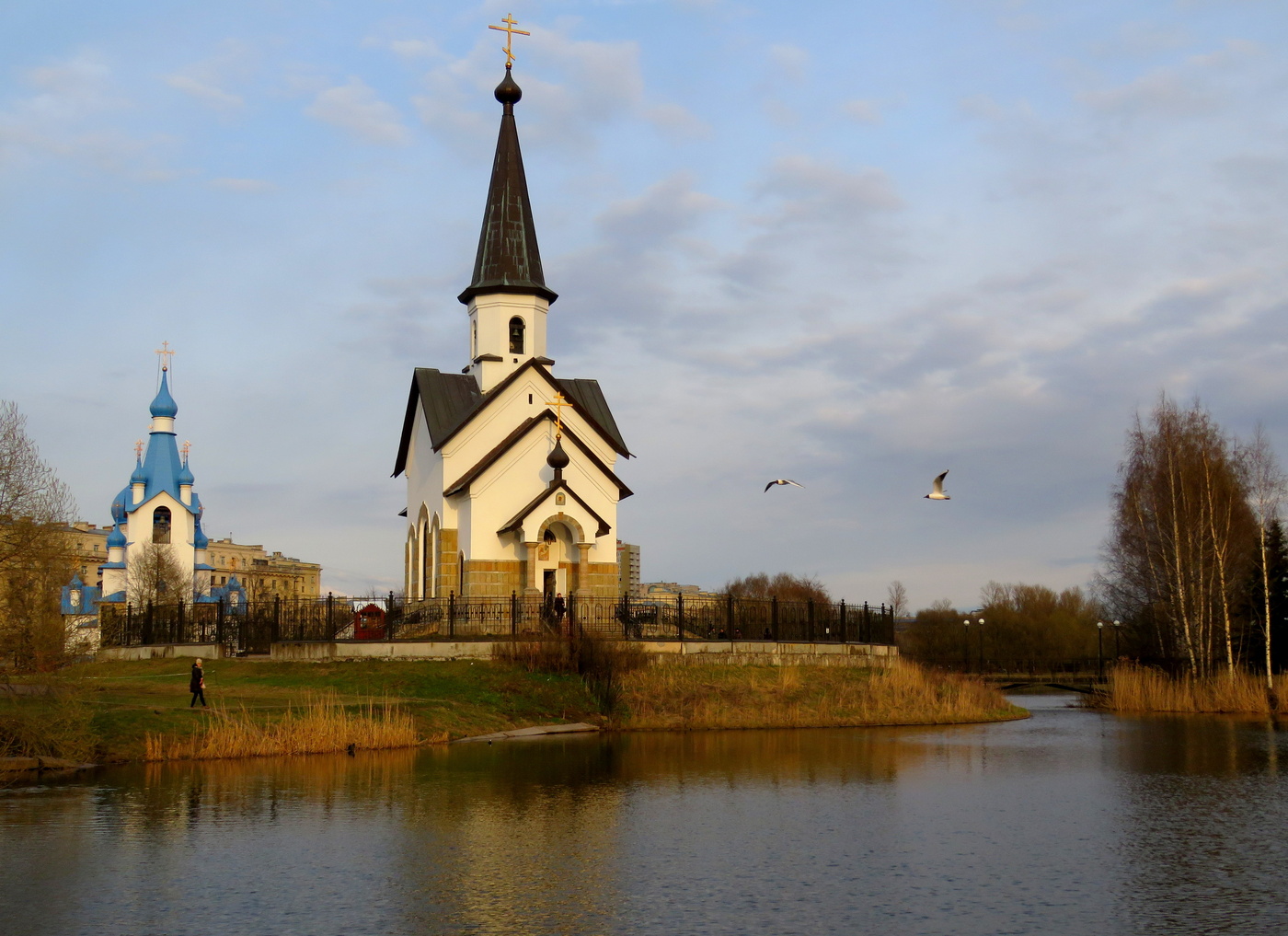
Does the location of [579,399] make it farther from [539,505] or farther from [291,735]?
[291,735]

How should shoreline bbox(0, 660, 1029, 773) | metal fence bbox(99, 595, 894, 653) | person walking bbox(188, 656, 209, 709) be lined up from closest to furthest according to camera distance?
shoreline bbox(0, 660, 1029, 773) < person walking bbox(188, 656, 209, 709) < metal fence bbox(99, 595, 894, 653)

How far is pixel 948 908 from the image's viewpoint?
10609 mm

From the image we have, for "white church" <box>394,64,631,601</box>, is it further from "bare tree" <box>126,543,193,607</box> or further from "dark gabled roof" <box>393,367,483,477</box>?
"bare tree" <box>126,543,193,607</box>

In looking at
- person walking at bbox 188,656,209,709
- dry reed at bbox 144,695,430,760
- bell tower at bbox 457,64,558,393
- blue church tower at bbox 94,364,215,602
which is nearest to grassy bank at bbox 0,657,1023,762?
dry reed at bbox 144,695,430,760

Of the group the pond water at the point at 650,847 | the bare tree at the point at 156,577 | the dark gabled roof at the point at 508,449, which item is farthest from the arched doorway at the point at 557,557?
the bare tree at the point at 156,577

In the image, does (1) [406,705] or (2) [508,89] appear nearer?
(1) [406,705]

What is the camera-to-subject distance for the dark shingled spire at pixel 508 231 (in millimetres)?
43562

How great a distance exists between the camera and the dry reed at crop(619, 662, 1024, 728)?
→ 95.3 feet

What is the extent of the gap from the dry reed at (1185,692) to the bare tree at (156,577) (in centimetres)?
4445

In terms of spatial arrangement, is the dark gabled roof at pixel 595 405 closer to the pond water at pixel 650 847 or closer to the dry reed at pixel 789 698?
the dry reed at pixel 789 698

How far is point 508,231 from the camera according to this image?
145 ft

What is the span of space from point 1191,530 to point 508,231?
26.0 meters

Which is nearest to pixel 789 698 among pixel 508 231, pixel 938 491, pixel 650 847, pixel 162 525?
pixel 938 491

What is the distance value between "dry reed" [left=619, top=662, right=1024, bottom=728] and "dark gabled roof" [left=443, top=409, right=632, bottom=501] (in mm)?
11326
